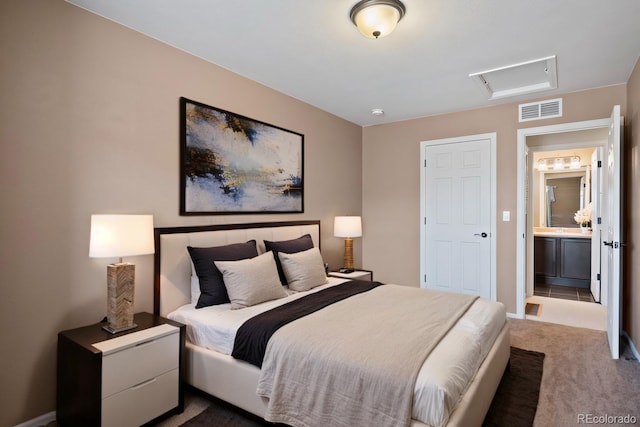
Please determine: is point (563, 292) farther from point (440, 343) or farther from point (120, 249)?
point (120, 249)

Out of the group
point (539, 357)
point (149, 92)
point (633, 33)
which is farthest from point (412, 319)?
point (633, 33)

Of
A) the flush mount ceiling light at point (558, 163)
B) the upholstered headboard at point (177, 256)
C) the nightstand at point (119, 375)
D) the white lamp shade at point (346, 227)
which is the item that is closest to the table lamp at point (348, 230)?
the white lamp shade at point (346, 227)

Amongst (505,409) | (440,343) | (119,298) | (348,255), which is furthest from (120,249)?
(348,255)

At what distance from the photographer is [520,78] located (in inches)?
133

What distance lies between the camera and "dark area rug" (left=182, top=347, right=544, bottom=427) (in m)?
2.02

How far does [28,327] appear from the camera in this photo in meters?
1.94

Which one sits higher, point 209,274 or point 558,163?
point 558,163

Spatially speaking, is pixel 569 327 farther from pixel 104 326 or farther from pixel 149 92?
pixel 149 92

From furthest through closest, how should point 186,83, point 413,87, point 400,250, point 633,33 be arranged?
point 400,250
point 413,87
point 186,83
point 633,33

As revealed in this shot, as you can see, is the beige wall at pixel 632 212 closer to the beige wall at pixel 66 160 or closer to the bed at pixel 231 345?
the bed at pixel 231 345

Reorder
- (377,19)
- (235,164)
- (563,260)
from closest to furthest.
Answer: (377,19) < (235,164) < (563,260)

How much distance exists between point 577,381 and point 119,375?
10.0 ft

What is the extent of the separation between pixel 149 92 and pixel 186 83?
336 mm

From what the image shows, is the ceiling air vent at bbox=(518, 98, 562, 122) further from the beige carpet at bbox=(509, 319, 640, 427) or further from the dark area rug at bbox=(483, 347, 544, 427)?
the dark area rug at bbox=(483, 347, 544, 427)
